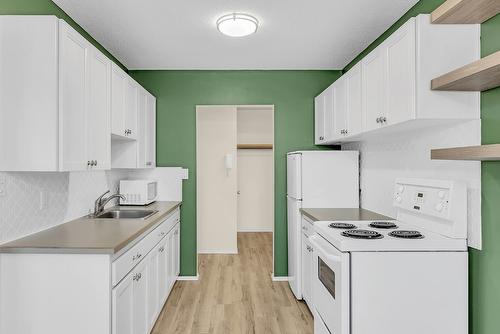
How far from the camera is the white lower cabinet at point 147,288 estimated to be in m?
1.92

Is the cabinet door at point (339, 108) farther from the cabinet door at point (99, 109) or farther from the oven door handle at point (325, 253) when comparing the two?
the cabinet door at point (99, 109)

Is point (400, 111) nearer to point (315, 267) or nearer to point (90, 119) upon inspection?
point (315, 267)

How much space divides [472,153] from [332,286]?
3.39 ft

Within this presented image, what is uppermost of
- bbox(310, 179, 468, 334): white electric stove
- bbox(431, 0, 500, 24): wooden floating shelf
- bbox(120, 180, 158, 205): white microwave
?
bbox(431, 0, 500, 24): wooden floating shelf

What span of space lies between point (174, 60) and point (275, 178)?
1.76m

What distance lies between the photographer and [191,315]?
2998mm

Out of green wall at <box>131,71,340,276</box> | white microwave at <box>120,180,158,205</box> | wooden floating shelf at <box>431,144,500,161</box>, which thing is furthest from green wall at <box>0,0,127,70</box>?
wooden floating shelf at <box>431,144,500,161</box>

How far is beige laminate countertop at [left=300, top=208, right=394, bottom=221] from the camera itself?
2.71 m

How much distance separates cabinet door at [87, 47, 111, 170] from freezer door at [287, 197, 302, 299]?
184 centimetres

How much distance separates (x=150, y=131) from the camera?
12.2 feet

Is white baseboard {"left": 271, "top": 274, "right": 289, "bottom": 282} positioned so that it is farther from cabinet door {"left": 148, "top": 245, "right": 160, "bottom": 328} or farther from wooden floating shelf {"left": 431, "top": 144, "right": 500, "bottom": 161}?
wooden floating shelf {"left": 431, "top": 144, "right": 500, "bottom": 161}

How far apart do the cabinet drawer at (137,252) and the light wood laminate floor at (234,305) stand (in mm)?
740

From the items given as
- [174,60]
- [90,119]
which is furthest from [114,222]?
[174,60]

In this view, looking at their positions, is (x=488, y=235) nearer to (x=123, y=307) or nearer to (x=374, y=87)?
(x=374, y=87)
